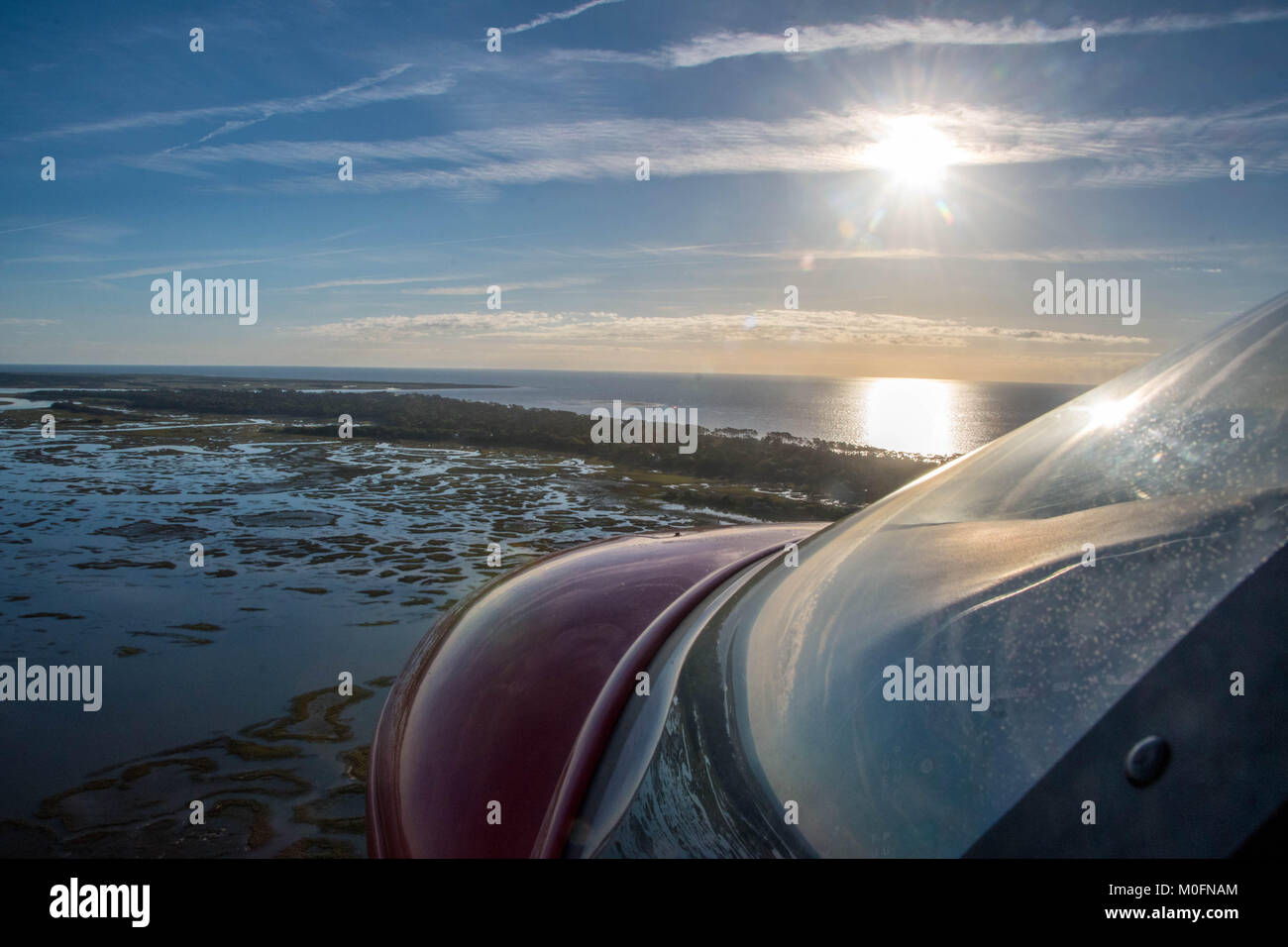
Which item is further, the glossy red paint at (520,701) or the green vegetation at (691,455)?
the green vegetation at (691,455)

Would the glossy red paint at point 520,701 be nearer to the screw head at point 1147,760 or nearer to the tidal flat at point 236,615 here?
the screw head at point 1147,760

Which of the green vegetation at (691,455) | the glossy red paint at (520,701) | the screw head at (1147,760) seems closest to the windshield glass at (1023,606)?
the screw head at (1147,760)

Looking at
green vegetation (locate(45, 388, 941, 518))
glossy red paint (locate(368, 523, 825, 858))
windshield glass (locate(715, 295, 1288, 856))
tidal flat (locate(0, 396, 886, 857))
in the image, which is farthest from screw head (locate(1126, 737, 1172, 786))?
green vegetation (locate(45, 388, 941, 518))

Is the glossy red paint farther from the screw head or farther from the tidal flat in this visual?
the tidal flat

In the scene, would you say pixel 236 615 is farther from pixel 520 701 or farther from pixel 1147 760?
pixel 1147 760
